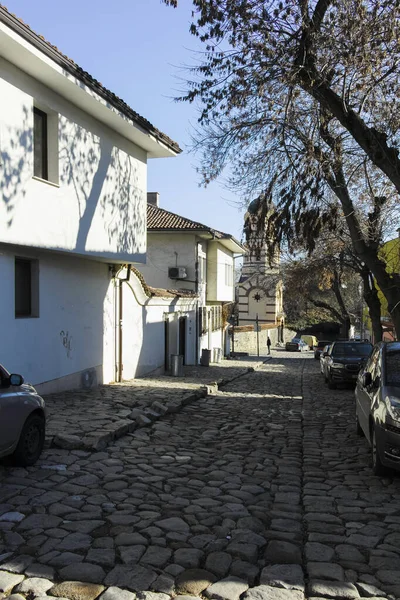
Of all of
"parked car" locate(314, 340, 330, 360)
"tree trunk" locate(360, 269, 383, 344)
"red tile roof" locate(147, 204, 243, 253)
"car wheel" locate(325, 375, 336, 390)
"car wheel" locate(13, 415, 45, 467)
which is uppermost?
"red tile roof" locate(147, 204, 243, 253)

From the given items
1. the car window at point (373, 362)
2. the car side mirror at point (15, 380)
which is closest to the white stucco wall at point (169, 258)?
the car window at point (373, 362)

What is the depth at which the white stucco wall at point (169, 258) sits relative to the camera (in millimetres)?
28594

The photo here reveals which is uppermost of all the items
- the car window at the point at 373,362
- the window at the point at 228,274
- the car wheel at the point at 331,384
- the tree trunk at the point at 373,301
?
the window at the point at 228,274

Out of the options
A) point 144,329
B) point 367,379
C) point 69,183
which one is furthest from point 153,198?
point 367,379

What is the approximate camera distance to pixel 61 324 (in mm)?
12570

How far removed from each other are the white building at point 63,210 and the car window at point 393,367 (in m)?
6.57

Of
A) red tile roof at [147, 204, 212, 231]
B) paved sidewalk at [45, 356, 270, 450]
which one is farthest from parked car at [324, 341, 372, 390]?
red tile roof at [147, 204, 212, 231]

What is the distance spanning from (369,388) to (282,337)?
67.2 metres

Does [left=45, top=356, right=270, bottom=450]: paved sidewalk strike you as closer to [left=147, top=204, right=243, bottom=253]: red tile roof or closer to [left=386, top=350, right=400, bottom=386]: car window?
[left=386, top=350, right=400, bottom=386]: car window

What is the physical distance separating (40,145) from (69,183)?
992 millimetres

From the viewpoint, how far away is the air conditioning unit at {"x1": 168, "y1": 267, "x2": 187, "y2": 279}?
28.0 meters

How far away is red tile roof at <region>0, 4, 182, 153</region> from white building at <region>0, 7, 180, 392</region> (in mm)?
23

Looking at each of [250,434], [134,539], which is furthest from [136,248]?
[134,539]

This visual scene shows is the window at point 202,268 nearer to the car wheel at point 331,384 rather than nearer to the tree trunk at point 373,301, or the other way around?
the tree trunk at point 373,301
